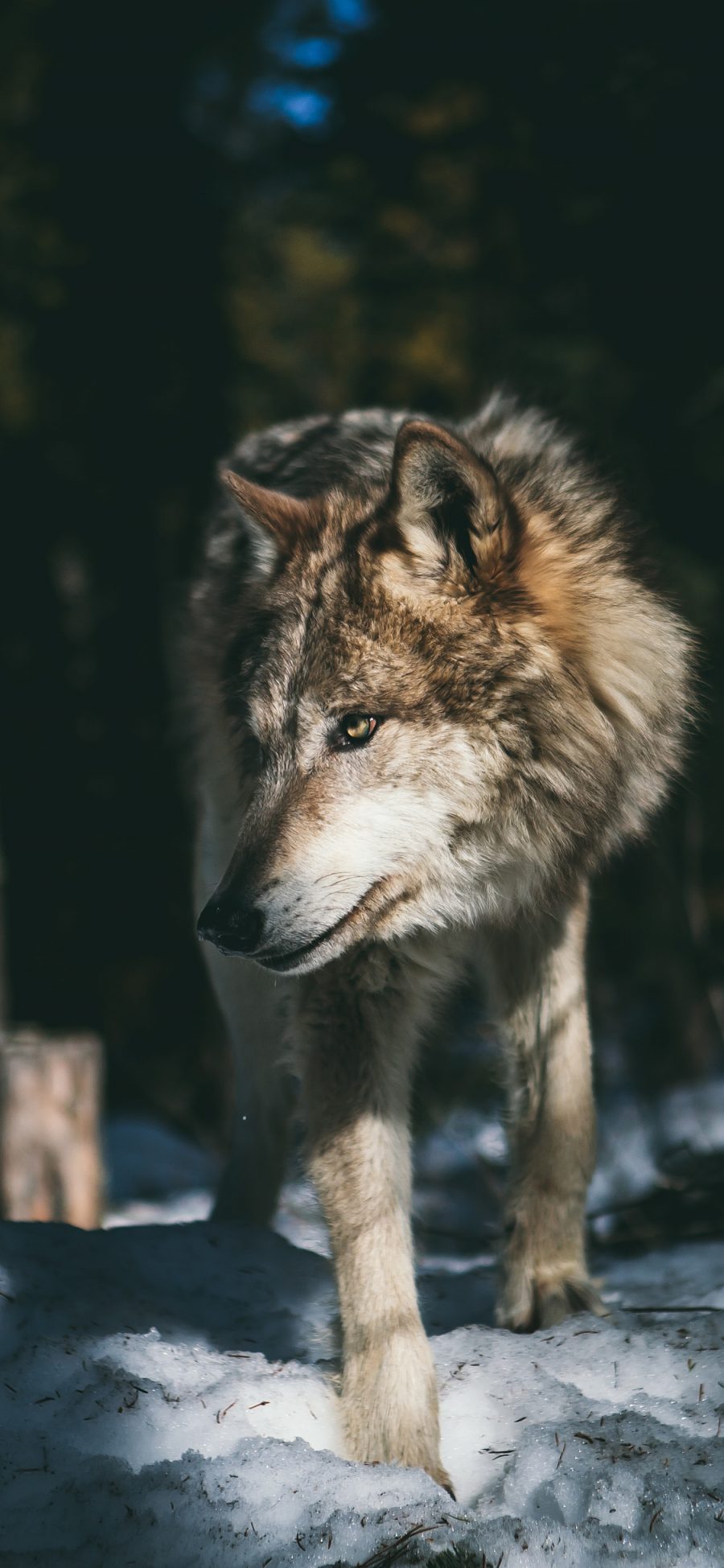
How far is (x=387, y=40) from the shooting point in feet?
19.0

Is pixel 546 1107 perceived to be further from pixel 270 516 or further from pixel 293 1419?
pixel 270 516

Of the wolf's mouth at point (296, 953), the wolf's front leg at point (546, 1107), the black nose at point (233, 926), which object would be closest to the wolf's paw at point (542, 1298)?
the wolf's front leg at point (546, 1107)

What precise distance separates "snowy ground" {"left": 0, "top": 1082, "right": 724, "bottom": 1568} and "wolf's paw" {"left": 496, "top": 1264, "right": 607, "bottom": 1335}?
0.08 meters

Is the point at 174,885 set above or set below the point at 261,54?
below

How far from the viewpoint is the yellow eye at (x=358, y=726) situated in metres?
2.71

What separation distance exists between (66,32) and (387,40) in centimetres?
670

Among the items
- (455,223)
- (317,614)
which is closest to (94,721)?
(455,223)

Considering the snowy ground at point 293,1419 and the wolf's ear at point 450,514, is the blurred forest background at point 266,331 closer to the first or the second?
the wolf's ear at point 450,514

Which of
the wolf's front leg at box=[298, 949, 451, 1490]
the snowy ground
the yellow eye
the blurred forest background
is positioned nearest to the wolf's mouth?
the wolf's front leg at box=[298, 949, 451, 1490]

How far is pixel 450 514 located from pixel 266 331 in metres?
15.3

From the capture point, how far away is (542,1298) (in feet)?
9.62

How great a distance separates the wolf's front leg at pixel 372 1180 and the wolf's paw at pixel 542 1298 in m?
0.51

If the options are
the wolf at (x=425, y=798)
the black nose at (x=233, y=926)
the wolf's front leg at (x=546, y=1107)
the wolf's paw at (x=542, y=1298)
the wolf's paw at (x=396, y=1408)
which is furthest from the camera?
the wolf's front leg at (x=546, y=1107)

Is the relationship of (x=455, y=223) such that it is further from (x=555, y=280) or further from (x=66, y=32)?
(x=555, y=280)
